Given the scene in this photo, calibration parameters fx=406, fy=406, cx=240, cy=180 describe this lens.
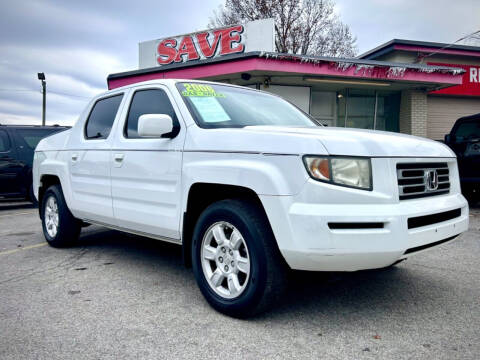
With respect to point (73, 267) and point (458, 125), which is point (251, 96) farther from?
point (458, 125)

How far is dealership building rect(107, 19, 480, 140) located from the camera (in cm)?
1238

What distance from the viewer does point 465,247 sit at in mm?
4984

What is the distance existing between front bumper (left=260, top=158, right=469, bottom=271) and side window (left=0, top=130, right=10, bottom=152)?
8.72 metres

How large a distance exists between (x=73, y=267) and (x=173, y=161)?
1806mm

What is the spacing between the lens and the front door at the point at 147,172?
327 centimetres

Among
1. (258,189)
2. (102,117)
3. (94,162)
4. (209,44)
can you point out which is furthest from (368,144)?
(209,44)

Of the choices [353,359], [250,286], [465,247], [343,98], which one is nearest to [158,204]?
[250,286]

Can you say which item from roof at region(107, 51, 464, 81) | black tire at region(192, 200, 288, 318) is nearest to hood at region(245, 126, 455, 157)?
black tire at region(192, 200, 288, 318)

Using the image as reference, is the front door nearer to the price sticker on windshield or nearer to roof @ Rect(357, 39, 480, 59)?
the price sticker on windshield

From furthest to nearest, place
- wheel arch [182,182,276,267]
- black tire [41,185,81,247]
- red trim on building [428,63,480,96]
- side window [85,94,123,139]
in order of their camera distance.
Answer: red trim on building [428,63,480,96]
black tire [41,185,81,247]
side window [85,94,123,139]
wheel arch [182,182,276,267]

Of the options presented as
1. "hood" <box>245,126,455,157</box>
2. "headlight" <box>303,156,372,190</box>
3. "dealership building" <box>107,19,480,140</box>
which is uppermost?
"dealership building" <box>107,19,480,140</box>

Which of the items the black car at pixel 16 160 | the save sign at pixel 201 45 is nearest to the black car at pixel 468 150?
the save sign at pixel 201 45

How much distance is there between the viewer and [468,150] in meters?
8.01

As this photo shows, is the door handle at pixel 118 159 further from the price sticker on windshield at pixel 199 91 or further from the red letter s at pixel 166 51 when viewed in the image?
the red letter s at pixel 166 51
